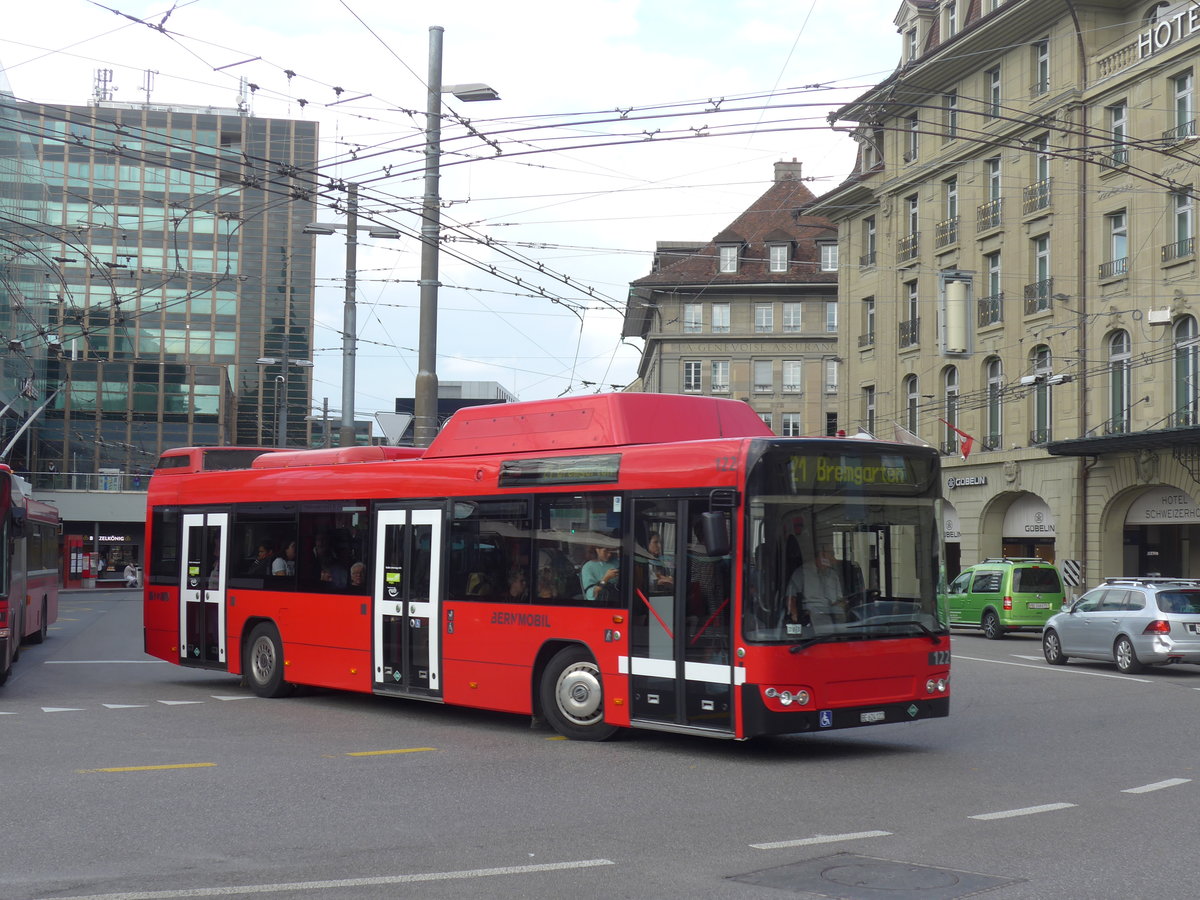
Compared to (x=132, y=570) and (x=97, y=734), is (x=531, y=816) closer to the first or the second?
(x=97, y=734)

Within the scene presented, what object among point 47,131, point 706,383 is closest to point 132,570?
point 706,383

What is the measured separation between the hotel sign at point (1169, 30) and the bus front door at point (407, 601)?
27.1 m

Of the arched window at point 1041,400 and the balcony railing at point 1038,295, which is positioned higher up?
the balcony railing at point 1038,295

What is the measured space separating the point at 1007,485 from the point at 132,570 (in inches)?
1813

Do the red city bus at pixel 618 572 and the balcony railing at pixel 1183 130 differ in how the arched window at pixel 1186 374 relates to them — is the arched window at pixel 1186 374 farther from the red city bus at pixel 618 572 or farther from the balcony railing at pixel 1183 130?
the red city bus at pixel 618 572

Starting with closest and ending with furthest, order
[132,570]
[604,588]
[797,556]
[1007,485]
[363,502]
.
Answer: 1. [797,556]
2. [604,588]
3. [363,502]
4. [1007,485]
5. [132,570]

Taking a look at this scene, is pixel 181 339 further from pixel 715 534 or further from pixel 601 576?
pixel 715 534

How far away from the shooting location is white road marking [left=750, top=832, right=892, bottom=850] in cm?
810

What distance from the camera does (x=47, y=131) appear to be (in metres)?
16.1

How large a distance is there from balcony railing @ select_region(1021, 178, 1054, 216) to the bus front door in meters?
30.4

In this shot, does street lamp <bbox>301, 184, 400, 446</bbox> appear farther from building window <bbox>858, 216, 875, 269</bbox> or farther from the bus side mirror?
building window <bbox>858, 216, 875, 269</bbox>

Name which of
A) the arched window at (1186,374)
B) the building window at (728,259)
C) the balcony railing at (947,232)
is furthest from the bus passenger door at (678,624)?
the building window at (728,259)

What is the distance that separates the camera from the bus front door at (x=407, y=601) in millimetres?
14539

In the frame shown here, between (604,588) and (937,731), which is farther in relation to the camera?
(937,731)
